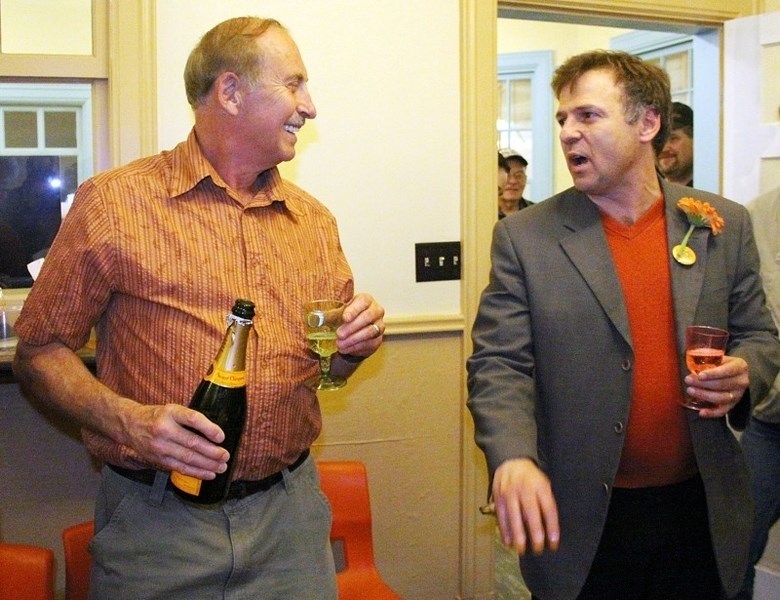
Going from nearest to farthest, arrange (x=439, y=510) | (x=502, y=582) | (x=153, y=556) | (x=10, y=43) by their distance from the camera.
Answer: (x=153, y=556) → (x=10, y=43) → (x=439, y=510) → (x=502, y=582)

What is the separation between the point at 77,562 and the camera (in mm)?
1910

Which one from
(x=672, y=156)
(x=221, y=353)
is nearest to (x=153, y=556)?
(x=221, y=353)

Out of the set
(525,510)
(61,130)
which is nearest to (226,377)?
(525,510)

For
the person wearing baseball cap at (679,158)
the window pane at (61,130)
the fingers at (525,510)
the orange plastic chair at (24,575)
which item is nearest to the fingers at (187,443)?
the fingers at (525,510)

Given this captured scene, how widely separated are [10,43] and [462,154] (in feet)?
4.72

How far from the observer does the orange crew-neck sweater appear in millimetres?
1752

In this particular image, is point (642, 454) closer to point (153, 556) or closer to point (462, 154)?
point (153, 556)

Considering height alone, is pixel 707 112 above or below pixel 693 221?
above

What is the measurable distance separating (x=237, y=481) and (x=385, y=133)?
1556mm

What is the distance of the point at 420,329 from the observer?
2.94m

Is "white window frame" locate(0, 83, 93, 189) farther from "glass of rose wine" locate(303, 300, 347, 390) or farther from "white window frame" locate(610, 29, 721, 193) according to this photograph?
"white window frame" locate(610, 29, 721, 193)

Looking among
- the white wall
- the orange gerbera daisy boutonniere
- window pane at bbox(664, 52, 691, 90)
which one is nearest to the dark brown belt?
the orange gerbera daisy boutonniere

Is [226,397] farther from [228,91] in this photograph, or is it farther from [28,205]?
[28,205]

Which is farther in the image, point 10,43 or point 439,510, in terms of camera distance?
point 439,510
